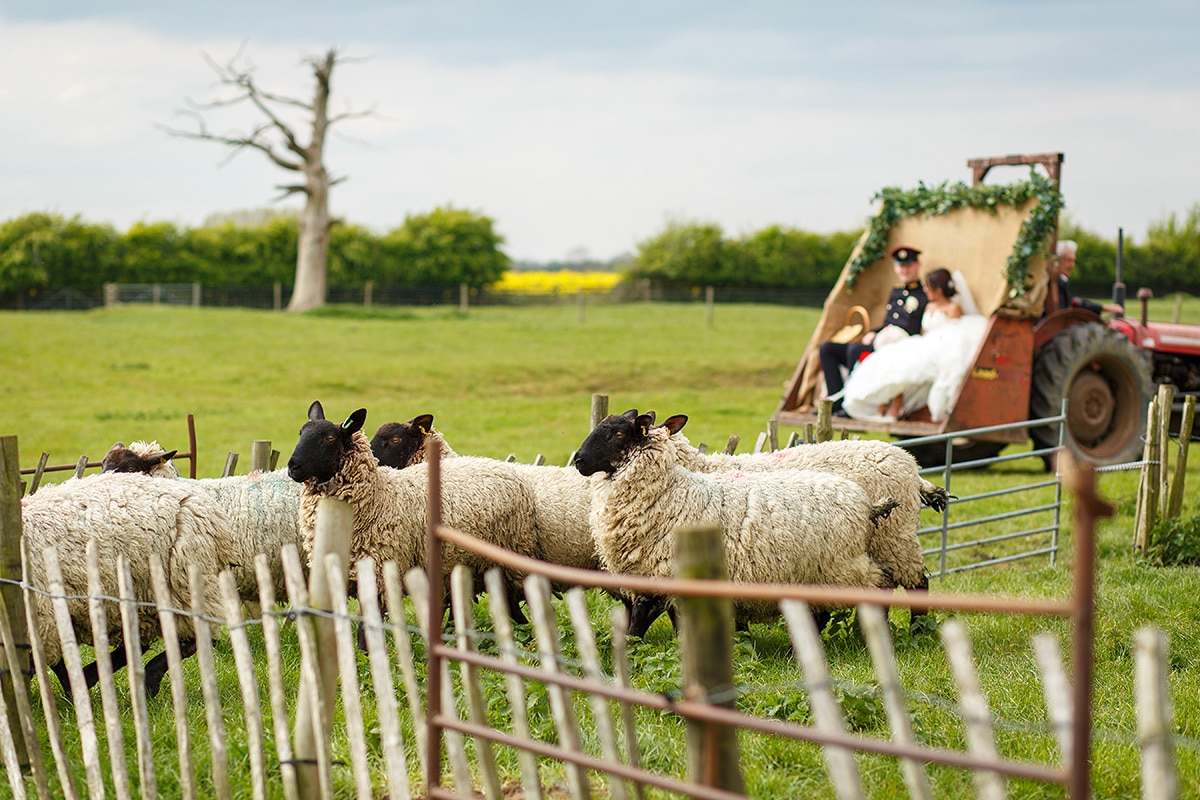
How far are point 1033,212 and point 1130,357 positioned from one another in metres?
2.48

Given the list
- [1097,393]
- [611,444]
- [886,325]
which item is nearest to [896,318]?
[886,325]

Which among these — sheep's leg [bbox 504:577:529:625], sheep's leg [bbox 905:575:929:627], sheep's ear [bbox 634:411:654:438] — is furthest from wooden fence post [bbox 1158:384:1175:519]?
sheep's leg [bbox 504:577:529:625]

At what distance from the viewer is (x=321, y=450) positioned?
6223 mm

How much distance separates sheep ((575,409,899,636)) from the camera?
6.02 metres

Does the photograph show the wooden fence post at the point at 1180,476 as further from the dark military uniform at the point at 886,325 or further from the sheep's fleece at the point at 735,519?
the sheep's fleece at the point at 735,519

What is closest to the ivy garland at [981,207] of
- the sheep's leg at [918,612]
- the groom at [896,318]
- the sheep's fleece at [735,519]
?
the groom at [896,318]

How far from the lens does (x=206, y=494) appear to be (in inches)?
240

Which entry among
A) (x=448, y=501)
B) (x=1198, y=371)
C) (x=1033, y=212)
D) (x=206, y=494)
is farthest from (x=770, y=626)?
(x=1198, y=371)

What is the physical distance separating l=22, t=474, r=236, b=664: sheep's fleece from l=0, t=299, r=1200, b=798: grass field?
22.5 inches

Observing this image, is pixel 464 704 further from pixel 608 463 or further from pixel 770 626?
pixel 770 626

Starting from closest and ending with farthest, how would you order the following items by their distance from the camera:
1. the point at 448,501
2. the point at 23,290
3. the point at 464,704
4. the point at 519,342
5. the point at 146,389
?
the point at 464,704
the point at 448,501
the point at 146,389
the point at 519,342
the point at 23,290

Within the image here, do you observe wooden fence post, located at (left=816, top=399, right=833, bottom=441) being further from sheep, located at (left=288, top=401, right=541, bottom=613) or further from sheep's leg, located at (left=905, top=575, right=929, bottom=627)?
sheep, located at (left=288, top=401, right=541, bottom=613)

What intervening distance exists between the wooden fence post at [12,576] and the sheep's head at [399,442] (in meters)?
2.88

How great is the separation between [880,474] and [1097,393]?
669 centimetres
